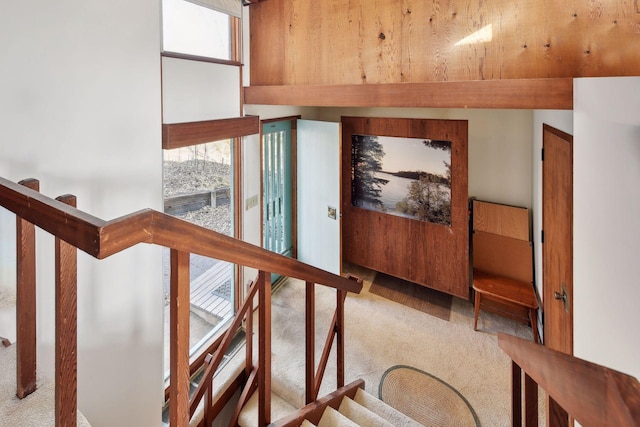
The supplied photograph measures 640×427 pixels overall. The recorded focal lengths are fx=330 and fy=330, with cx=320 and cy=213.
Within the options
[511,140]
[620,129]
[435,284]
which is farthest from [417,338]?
[620,129]

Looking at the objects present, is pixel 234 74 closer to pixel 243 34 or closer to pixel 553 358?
pixel 243 34

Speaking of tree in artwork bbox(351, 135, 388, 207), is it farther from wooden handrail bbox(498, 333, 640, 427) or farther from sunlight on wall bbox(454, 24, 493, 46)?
wooden handrail bbox(498, 333, 640, 427)

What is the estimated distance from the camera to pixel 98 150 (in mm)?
1562

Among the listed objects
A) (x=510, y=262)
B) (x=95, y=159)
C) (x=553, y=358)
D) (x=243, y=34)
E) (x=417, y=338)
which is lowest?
(x=417, y=338)

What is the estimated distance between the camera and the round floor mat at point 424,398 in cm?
227

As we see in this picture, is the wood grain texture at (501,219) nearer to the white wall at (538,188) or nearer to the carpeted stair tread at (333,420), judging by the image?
the white wall at (538,188)

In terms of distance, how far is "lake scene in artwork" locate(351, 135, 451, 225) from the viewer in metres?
3.52

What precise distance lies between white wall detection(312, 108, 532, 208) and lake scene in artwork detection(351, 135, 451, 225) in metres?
0.36

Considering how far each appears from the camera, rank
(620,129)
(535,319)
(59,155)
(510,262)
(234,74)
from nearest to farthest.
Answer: (620,129), (59,155), (234,74), (535,319), (510,262)

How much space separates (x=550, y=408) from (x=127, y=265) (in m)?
1.85

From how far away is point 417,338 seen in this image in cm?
311

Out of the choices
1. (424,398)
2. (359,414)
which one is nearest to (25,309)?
(359,414)

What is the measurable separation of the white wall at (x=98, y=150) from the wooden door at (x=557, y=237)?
239cm

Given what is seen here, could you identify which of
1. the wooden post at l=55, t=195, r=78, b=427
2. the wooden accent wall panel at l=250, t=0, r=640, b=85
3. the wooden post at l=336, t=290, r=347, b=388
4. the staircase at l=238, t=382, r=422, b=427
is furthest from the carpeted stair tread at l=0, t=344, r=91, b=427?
the wooden accent wall panel at l=250, t=0, r=640, b=85
